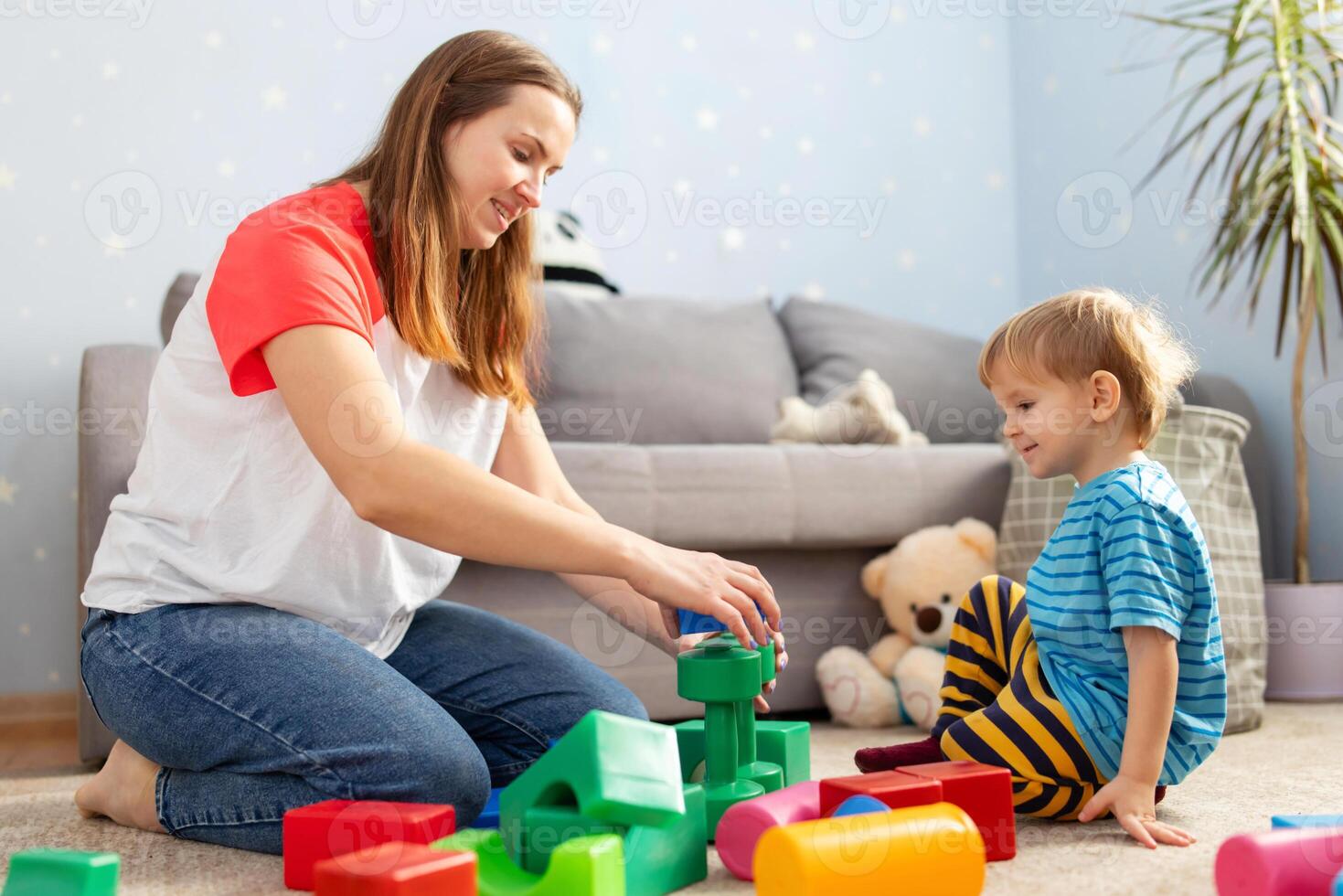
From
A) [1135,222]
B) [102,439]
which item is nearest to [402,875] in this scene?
[102,439]

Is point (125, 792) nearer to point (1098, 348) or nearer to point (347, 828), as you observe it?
point (347, 828)

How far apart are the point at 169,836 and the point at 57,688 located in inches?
40.2

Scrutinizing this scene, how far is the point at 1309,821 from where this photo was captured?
827 mm

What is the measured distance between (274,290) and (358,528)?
0.82ft

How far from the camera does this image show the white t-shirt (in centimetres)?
102

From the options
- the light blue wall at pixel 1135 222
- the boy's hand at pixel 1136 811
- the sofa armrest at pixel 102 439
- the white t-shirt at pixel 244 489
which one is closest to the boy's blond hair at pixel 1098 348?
the boy's hand at pixel 1136 811

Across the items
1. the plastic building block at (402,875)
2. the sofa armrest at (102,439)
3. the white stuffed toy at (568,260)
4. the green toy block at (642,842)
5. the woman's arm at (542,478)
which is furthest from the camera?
the white stuffed toy at (568,260)

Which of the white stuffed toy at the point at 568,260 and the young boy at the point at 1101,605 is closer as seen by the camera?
the young boy at the point at 1101,605

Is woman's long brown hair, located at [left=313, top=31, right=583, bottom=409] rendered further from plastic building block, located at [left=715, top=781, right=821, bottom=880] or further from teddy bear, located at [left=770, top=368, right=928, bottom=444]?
teddy bear, located at [left=770, top=368, right=928, bottom=444]

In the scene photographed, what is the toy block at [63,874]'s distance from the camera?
0.72 m

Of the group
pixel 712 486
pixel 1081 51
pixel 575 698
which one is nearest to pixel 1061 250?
pixel 1081 51

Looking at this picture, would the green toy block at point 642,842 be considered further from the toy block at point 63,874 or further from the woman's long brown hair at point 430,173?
the woman's long brown hair at point 430,173

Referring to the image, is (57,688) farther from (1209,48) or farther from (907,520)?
(1209,48)

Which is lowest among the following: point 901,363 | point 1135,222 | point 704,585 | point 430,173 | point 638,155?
point 704,585
